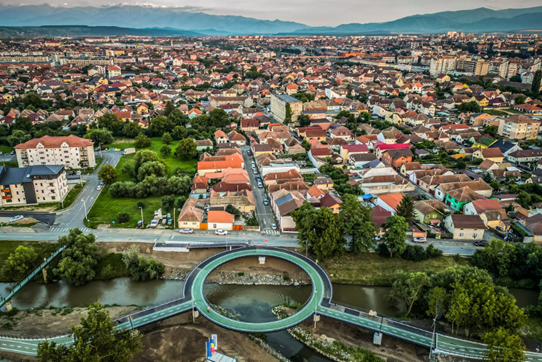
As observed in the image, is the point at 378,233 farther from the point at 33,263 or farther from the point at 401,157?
the point at 33,263

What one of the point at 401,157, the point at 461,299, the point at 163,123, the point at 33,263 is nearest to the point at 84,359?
the point at 33,263

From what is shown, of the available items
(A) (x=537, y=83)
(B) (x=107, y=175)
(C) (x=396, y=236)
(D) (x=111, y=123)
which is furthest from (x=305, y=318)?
(A) (x=537, y=83)

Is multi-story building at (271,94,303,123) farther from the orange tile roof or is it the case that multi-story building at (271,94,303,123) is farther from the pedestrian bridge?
the pedestrian bridge

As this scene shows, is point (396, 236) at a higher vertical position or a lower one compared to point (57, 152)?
lower

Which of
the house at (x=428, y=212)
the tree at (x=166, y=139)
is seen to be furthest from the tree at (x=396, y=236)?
the tree at (x=166, y=139)

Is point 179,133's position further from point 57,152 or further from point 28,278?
point 28,278
